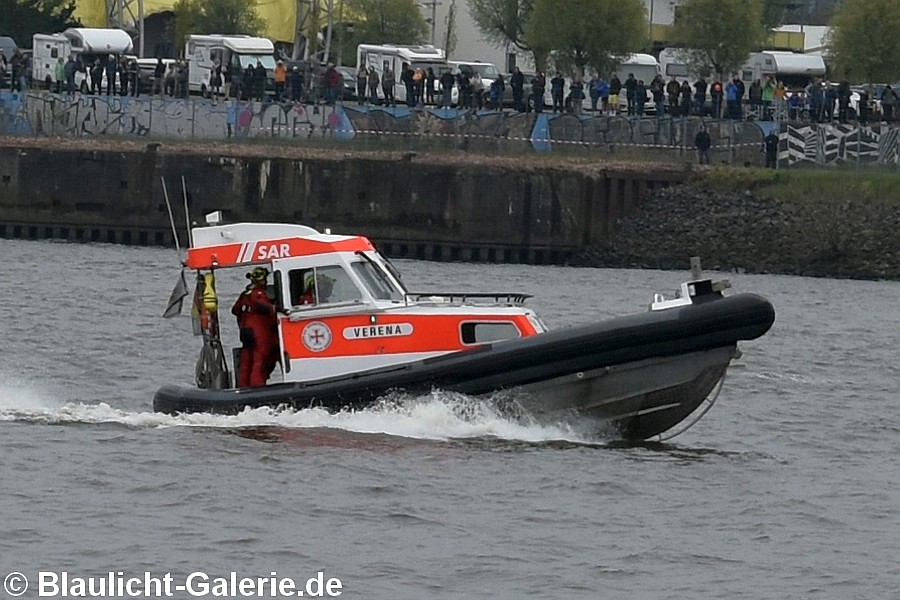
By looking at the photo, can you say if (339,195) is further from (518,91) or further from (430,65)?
(430,65)

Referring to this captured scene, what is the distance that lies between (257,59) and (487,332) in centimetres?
4235

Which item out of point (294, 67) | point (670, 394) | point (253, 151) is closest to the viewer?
point (670, 394)

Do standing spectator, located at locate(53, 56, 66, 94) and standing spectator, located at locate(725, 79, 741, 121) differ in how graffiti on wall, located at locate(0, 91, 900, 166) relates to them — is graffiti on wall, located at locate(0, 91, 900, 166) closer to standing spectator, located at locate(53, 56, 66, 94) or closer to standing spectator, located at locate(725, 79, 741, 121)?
standing spectator, located at locate(725, 79, 741, 121)

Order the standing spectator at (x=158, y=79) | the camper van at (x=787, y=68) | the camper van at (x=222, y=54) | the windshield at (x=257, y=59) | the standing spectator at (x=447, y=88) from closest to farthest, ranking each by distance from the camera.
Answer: the standing spectator at (x=447, y=88) < the standing spectator at (x=158, y=79) < the camper van at (x=222, y=54) < the windshield at (x=257, y=59) < the camper van at (x=787, y=68)

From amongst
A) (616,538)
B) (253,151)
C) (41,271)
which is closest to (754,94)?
(253,151)

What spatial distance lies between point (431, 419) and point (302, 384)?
122cm

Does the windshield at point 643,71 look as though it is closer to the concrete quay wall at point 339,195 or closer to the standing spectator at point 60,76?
the concrete quay wall at point 339,195

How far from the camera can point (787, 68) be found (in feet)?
226

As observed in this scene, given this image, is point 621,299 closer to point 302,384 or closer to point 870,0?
point 302,384

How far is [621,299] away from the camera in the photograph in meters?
38.1

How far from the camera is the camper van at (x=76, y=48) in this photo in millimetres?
59594

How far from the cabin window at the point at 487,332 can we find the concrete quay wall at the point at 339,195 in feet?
91.9

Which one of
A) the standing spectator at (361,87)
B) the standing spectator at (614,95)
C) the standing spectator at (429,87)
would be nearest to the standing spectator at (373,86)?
the standing spectator at (361,87)

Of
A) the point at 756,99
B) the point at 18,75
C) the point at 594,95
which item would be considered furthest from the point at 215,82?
the point at 756,99
